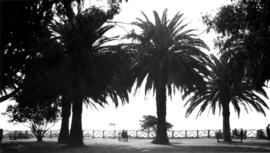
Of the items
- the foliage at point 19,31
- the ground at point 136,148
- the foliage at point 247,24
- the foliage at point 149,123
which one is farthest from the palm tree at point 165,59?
the foliage at point 149,123

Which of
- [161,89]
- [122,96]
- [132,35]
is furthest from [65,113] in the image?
[132,35]

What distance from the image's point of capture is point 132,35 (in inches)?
808

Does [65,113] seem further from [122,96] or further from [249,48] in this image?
[249,48]

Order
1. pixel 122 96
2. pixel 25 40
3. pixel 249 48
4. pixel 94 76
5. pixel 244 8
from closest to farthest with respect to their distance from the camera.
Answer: pixel 25 40 < pixel 244 8 < pixel 249 48 < pixel 94 76 < pixel 122 96

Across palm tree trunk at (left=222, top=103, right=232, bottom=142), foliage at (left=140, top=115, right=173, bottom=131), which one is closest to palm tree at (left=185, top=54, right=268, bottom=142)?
palm tree trunk at (left=222, top=103, right=232, bottom=142)

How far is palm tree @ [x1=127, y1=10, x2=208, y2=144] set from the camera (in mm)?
30119

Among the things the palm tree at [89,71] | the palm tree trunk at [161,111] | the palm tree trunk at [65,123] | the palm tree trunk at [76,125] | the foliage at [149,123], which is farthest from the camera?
the foliage at [149,123]

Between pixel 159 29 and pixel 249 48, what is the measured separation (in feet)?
40.3

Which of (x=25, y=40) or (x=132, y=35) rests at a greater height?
(x=132, y=35)

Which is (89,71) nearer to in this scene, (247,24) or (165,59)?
(165,59)

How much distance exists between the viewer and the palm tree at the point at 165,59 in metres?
30.1

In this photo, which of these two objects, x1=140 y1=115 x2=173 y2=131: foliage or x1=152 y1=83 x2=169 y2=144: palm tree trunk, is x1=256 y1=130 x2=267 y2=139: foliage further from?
x1=140 y1=115 x2=173 y2=131: foliage

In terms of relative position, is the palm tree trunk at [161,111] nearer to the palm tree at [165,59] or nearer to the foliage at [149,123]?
the palm tree at [165,59]

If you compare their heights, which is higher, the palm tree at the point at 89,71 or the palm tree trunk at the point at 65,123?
the palm tree at the point at 89,71
